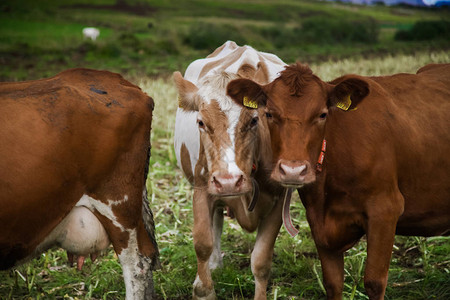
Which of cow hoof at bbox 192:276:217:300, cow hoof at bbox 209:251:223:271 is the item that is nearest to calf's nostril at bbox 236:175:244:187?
cow hoof at bbox 192:276:217:300

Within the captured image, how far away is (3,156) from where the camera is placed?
324cm

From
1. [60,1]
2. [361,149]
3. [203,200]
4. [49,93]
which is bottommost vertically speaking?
[60,1]

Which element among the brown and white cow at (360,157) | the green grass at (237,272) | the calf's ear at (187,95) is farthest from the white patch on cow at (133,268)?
the brown and white cow at (360,157)

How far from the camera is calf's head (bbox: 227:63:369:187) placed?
10.9ft

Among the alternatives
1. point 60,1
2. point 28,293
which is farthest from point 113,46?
point 60,1

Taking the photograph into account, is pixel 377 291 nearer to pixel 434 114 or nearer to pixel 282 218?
pixel 282 218

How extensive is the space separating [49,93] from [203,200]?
1.50m

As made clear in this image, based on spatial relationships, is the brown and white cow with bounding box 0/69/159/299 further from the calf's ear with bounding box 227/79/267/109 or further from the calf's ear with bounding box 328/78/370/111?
the calf's ear with bounding box 328/78/370/111

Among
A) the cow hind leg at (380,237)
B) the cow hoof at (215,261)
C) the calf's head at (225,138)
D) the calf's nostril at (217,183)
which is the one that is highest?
the calf's head at (225,138)

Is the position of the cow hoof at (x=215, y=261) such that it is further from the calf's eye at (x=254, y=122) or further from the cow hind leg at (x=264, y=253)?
the calf's eye at (x=254, y=122)

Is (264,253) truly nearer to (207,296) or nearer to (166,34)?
(207,296)

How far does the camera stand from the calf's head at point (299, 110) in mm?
3318

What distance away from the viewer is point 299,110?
341 cm

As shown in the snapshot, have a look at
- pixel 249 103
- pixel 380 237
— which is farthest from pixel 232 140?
pixel 380 237
